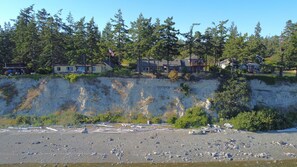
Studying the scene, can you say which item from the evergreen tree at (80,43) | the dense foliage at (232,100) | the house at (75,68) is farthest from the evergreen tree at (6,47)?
the dense foliage at (232,100)

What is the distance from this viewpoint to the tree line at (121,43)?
45625mm

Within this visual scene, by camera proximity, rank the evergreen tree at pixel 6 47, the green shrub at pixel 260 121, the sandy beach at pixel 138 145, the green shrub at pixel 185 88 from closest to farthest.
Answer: the sandy beach at pixel 138 145 < the green shrub at pixel 260 121 < the green shrub at pixel 185 88 < the evergreen tree at pixel 6 47

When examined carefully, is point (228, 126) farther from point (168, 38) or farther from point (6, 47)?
point (6, 47)

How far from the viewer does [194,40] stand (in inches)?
1895

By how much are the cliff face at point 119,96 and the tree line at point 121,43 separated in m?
5.44

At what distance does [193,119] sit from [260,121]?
7.46 metres

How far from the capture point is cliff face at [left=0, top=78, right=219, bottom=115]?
4103cm

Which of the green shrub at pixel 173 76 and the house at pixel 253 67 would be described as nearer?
the green shrub at pixel 173 76

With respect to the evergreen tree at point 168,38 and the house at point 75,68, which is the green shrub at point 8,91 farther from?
the evergreen tree at point 168,38

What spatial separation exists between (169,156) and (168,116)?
13.3m

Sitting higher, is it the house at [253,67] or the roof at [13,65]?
the roof at [13,65]

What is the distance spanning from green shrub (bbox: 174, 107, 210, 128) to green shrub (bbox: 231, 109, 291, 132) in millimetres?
3340

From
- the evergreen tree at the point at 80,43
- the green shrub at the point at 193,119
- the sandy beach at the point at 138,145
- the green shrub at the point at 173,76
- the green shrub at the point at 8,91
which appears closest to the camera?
the sandy beach at the point at 138,145

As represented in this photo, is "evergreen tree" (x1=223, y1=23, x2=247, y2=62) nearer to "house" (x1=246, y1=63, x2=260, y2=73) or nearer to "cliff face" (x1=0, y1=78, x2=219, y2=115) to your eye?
"cliff face" (x1=0, y1=78, x2=219, y2=115)
